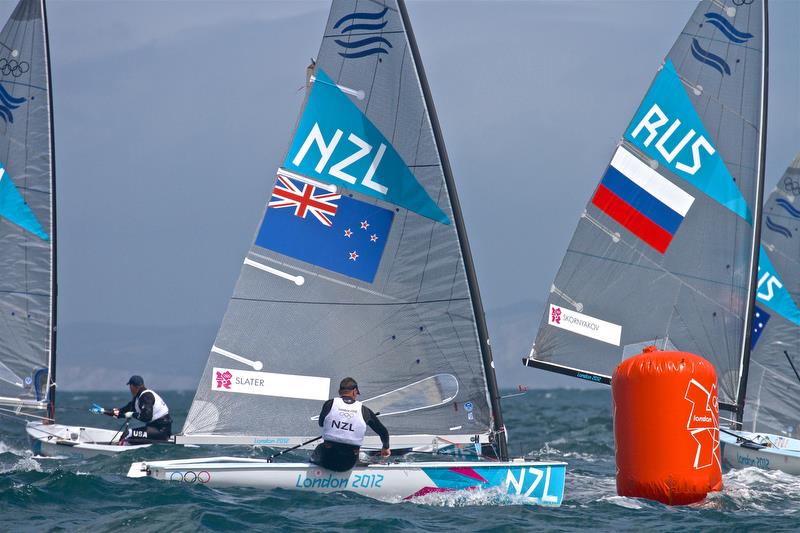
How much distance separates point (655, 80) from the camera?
17.5 m

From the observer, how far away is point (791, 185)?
21.6m

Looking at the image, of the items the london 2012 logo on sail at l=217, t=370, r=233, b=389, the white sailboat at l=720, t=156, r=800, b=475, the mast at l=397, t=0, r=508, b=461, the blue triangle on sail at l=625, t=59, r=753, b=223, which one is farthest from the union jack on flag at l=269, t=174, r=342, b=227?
the white sailboat at l=720, t=156, r=800, b=475

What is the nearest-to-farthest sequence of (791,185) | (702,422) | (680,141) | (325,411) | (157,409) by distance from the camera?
(702,422), (325,411), (680,141), (157,409), (791,185)

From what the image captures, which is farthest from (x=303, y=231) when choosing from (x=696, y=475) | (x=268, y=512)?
(x=696, y=475)

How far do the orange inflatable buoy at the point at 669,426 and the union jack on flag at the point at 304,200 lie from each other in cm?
401

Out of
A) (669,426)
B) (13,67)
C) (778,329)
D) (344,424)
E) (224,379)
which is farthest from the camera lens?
(778,329)

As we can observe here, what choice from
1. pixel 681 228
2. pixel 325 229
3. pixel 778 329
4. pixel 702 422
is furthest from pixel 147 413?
pixel 778 329

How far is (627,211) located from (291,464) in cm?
734

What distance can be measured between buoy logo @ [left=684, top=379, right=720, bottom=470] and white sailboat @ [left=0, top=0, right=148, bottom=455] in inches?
480

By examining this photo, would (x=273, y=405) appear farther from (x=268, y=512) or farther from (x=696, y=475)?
(x=696, y=475)

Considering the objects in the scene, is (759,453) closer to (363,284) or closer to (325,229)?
(363,284)

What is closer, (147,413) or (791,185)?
(147,413)

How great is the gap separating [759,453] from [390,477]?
732cm

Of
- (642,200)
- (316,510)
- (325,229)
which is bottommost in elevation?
(316,510)
